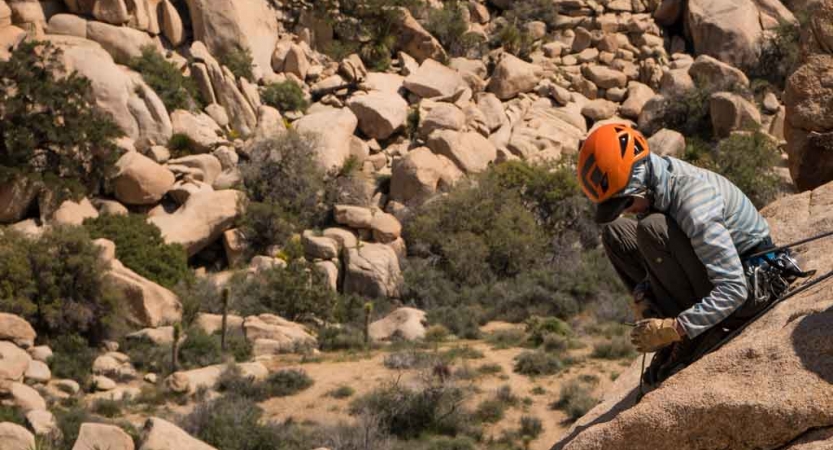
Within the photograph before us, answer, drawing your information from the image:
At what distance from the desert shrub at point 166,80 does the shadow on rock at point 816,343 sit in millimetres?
26872

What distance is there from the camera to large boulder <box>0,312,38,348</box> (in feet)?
59.6

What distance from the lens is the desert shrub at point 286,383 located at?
664 inches

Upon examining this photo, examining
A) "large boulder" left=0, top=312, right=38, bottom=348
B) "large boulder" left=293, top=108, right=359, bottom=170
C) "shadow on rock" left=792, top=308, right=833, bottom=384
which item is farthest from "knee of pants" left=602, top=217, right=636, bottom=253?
"large boulder" left=293, top=108, right=359, bottom=170

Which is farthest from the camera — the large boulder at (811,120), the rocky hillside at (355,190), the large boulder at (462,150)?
the large boulder at (462,150)

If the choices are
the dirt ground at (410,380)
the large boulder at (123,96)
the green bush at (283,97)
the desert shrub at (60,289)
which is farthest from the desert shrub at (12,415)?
the green bush at (283,97)

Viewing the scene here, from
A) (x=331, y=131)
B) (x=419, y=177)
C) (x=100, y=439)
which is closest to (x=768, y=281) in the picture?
(x=100, y=439)

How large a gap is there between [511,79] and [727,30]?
902 centimetres

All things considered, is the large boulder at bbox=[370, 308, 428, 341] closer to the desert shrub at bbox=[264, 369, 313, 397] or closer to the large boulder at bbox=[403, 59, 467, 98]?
the desert shrub at bbox=[264, 369, 313, 397]

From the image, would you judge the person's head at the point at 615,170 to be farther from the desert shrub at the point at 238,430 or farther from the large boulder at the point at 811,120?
the desert shrub at the point at 238,430

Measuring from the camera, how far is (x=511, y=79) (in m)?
36.1

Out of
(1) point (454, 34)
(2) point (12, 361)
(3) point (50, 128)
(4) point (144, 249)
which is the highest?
(2) point (12, 361)

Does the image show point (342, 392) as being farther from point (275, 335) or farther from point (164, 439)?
point (164, 439)

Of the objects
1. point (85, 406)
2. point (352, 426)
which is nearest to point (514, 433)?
point (352, 426)

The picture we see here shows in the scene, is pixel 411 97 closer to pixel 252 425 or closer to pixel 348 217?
pixel 348 217
